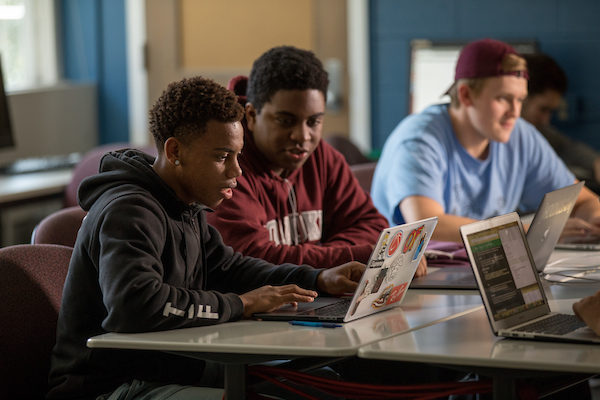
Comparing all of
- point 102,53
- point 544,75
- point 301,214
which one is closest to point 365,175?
point 301,214

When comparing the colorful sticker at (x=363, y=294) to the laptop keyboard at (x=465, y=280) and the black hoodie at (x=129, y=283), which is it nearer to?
the black hoodie at (x=129, y=283)

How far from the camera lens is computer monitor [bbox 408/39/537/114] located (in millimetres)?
4012

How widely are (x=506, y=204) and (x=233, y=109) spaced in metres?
1.44

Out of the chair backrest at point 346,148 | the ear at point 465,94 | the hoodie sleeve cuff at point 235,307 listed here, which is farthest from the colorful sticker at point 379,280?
the chair backrest at point 346,148

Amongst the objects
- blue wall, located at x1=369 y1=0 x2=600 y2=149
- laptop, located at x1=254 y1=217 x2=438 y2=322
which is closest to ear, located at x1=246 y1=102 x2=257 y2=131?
laptop, located at x1=254 y1=217 x2=438 y2=322

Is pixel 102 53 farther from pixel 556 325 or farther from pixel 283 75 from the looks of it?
pixel 556 325

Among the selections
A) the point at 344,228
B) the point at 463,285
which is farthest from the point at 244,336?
the point at 344,228


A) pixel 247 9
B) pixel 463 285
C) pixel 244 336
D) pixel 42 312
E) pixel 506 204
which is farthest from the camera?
pixel 247 9

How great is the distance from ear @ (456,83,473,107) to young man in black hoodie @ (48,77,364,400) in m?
1.12

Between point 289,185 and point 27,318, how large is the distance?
78 cm

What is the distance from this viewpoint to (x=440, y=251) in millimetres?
2068

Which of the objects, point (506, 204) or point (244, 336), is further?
point (506, 204)

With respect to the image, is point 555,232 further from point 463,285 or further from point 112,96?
point 112,96

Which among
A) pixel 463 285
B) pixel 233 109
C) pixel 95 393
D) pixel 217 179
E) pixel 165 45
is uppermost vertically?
pixel 165 45
